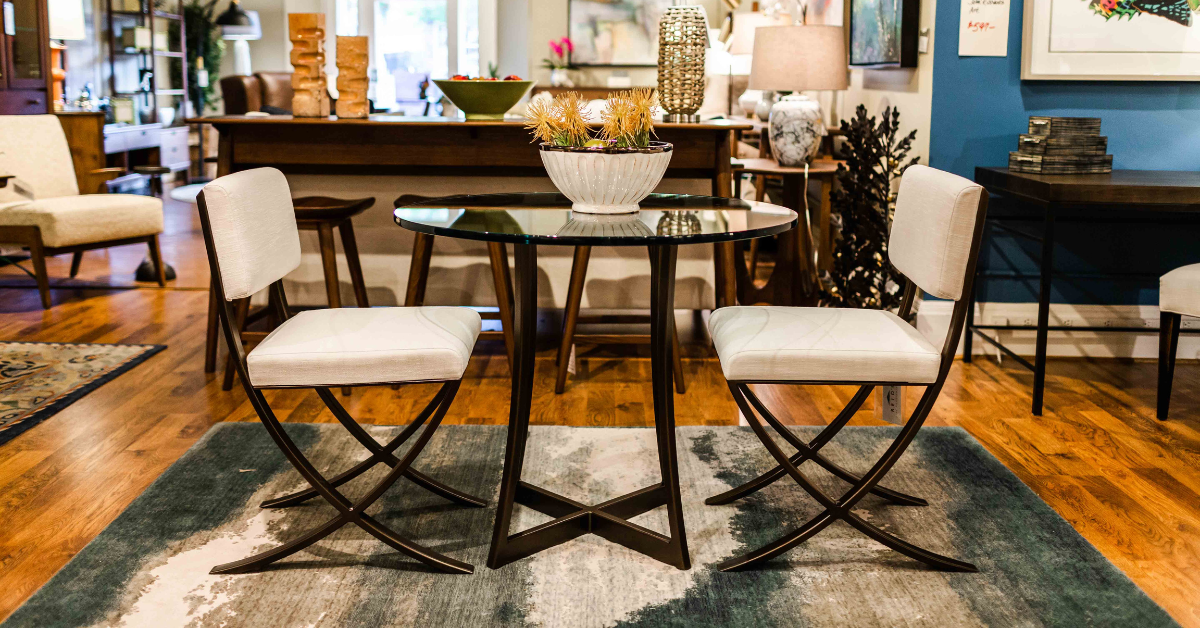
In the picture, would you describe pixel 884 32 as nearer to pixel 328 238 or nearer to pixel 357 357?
pixel 328 238

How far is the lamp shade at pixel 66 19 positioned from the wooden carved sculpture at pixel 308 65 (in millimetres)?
3790

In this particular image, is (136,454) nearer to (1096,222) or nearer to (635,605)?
(635,605)

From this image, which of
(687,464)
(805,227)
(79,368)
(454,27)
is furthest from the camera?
(454,27)

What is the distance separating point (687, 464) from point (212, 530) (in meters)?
1.20

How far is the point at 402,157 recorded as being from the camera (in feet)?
11.7

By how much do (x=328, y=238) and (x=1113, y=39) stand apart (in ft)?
9.57

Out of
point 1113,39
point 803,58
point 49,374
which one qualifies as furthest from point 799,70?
point 49,374

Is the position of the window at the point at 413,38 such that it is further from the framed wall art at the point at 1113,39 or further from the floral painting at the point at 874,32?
the framed wall art at the point at 1113,39

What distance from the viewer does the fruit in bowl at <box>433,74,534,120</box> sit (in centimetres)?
342

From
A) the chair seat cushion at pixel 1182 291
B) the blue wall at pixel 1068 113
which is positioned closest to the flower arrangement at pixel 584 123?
the chair seat cushion at pixel 1182 291

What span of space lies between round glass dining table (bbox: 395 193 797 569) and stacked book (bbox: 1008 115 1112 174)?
1649mm

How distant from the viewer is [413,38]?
32.8 ft

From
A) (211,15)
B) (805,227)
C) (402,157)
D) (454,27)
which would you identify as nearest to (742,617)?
(402,157)

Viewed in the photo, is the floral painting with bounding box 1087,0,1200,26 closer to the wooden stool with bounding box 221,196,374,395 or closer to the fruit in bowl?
the fruit in bowl
